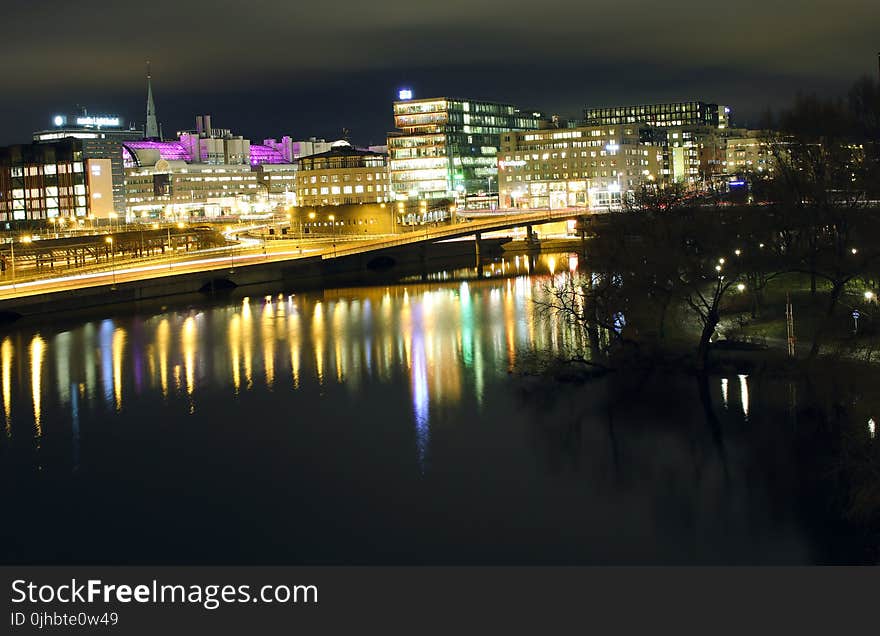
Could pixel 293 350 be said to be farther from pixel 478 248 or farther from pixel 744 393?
pixel 478 248

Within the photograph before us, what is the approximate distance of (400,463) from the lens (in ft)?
57.8

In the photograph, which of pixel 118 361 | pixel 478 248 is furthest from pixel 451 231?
pixel 118 361

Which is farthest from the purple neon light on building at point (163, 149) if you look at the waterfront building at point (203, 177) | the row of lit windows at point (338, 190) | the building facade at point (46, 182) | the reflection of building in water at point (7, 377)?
the reflection of building in water at point (7, 377)

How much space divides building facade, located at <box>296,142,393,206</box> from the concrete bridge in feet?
106

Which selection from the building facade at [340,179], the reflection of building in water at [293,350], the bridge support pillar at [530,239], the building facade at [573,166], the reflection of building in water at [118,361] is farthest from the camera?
the building facade at [573,166]

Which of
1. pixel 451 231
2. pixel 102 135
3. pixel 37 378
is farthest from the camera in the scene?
pixel 102 135

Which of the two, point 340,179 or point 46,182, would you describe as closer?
point 46,182

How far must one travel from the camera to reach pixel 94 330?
34594mm

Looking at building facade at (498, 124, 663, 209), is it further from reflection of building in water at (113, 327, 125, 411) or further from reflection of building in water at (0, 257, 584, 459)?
reflection of building in water at (113, 327, 125, 411)

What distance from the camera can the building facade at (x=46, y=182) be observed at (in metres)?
91.3

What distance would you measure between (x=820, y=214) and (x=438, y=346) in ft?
35.6

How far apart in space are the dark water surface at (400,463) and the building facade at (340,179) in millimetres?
67626

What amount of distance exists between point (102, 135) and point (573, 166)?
174ft

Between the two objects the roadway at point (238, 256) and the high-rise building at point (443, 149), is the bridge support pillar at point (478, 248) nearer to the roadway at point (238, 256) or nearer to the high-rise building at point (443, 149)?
the roadway at point (238, 256)
